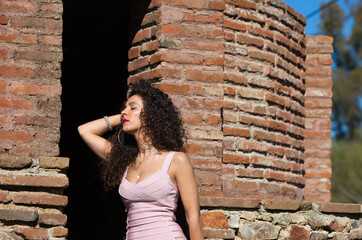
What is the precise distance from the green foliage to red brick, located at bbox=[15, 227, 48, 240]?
83.2 ft

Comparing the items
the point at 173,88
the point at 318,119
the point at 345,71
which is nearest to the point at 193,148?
the point at 173,88

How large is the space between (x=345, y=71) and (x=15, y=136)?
3061 centimetres

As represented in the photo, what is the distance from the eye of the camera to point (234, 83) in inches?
212

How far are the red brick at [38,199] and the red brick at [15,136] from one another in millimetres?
414

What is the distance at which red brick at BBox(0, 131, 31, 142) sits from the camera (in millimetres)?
4312

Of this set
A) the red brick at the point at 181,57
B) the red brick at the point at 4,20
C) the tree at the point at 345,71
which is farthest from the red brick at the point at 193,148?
the tree at the point at 345,71

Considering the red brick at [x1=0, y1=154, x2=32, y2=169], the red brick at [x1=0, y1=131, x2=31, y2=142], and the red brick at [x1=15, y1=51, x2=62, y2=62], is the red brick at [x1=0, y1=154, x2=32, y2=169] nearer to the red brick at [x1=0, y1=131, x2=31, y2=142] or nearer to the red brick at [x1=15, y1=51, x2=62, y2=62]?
the red brick at [x1=0, y1=131, x2=31, y2=142]

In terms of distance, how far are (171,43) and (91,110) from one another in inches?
133

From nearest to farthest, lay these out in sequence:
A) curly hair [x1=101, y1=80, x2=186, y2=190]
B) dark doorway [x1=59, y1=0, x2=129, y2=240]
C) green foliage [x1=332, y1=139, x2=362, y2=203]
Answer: curly hair [x1=101, y1=80, x2=186, y2=190]
dark doorway [x1=59, y1=0, x2=129, y2=240]
green foliage [x1=332, y1=139, x2=362, y2=203]

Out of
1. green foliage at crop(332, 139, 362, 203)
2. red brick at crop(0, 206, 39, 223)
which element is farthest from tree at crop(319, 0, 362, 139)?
red brick at crop(0, 206, 39, 223)

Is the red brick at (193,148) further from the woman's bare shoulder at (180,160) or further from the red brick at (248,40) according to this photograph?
the red brick at (248,40)

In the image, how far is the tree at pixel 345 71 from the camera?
31.8 m

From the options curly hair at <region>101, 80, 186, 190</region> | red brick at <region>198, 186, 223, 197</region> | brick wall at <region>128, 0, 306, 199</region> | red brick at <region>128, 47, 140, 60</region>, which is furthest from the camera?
red brick at <region>128, 47, 140, 60</region>

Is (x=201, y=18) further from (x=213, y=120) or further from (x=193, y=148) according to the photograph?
(x=193, y=148)
